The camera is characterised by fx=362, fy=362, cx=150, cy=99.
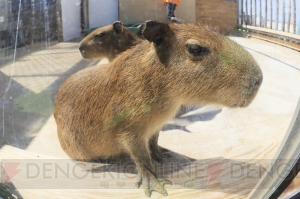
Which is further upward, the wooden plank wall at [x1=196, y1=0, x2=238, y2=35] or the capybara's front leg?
the wooden plank wall at [x1=196, y1=0, x2=238, y2=35]

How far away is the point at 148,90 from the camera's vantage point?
0.69m

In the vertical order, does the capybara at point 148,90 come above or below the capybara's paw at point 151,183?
above

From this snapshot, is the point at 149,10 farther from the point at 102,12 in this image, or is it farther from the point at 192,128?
the point at 192,128

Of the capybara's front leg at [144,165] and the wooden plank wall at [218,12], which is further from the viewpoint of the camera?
the capybara's front leg at [144,165]

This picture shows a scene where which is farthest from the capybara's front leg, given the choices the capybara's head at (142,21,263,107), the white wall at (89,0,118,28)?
the white wall at (89,0,118,28)

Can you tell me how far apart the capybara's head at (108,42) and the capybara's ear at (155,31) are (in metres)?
0.04

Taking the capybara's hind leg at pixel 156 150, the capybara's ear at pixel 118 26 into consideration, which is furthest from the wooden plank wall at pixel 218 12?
the capybara's hind leg at pixel 156 150

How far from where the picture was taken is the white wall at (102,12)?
571 millimetres

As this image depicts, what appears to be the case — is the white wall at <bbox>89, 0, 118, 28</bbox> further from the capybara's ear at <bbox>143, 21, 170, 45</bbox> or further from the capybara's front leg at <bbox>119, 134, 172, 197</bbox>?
the capybara's front leg at <bbox>119, 134, 172, 197</bbox>

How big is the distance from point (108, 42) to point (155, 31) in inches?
5.0

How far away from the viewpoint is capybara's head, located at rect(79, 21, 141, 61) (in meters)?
0.62

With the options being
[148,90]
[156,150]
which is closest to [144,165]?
[156,150]

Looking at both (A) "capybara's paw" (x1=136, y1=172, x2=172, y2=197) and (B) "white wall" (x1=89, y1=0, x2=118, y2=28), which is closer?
(B) "white wall" (x1=89, y1=0, x2=118, y2=28)

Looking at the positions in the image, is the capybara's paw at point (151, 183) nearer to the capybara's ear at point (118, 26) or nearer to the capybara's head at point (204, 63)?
the capybara's head at point (204, 63)
